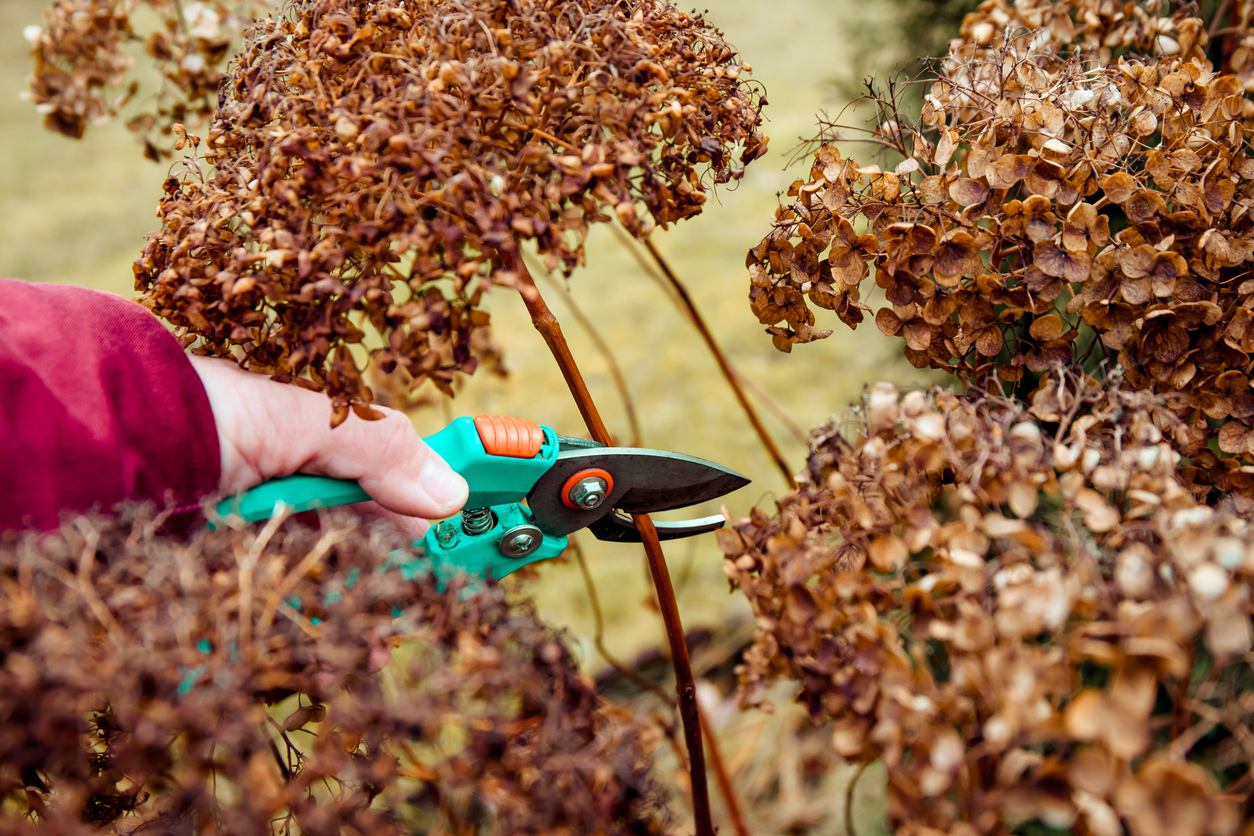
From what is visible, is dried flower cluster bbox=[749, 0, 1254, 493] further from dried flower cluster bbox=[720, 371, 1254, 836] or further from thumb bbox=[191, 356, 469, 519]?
thumb bbox=[191, 356, 469, 519]

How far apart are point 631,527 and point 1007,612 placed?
515 millimetres

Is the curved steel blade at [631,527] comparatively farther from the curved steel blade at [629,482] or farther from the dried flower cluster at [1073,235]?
the dried flower cluster at [1073,235]

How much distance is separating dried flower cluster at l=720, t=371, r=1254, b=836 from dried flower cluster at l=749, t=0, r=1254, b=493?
7 centimetres

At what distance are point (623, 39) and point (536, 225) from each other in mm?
183

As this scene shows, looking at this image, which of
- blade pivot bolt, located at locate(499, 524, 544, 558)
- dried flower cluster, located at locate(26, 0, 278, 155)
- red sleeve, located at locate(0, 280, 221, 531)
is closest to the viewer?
red sleeve, located at locate(0, 280, 221, 531)

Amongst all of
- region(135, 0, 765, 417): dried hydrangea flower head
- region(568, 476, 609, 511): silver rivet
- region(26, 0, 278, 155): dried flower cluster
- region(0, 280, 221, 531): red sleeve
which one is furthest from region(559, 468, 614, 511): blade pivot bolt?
region(26, 0, 278, 155): dried flower cluster

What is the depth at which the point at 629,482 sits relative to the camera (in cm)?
88

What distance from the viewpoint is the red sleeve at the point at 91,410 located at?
2.06 ft

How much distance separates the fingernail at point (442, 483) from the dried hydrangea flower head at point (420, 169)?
0.15 metres

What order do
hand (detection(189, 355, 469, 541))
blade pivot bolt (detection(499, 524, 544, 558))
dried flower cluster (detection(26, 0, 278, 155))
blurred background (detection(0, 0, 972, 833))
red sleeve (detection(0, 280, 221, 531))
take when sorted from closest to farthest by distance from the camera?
1. red sleeve (detection(0, 280, 221, 531))
2. hand (detection(189, 355, 469, 541))
3. blade pivot bolt (detection(499, 524, 544, 558))
4. dried flower cluster (detection(26, 0, 278, 155))
5. blurred background (detection(0, 0, 972, 833))

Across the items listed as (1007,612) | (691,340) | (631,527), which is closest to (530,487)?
(631,527)

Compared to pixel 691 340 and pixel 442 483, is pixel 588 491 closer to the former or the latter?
pixel 442 483

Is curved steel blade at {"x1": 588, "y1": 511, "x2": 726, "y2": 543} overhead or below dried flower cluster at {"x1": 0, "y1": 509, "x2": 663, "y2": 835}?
overhead

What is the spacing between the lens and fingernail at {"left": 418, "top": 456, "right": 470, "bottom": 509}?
808 mm
